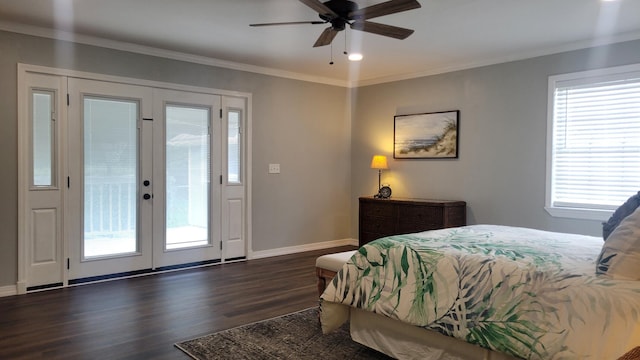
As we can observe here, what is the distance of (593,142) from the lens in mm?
4598

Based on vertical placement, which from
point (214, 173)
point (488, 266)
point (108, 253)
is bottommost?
point (108, 253)

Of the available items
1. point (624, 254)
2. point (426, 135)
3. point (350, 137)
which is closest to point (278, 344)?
point (624, 254)

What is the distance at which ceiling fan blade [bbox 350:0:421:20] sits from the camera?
115 inches

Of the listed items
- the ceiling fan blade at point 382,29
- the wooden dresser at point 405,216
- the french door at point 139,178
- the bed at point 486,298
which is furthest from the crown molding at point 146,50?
the bed at point 486,298

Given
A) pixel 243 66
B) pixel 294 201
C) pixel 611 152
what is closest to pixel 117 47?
pixel 243 66

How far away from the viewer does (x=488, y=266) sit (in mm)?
2301

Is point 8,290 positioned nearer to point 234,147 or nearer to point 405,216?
point 234,147

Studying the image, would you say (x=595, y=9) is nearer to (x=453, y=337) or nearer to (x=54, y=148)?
(x=453, y=337)

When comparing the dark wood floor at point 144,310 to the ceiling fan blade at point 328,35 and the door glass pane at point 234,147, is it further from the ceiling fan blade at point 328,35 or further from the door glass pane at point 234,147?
the ceiling fan blade at point 328,35

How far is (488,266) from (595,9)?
2.63 metres

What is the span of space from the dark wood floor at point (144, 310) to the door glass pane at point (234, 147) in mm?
1205

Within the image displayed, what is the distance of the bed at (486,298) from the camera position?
192 centimetres

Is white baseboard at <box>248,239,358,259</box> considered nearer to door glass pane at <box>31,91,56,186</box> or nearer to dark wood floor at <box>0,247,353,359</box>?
dark wood floor at <box>0,247,353,359</box>

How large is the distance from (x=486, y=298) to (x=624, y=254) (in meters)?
0.62
